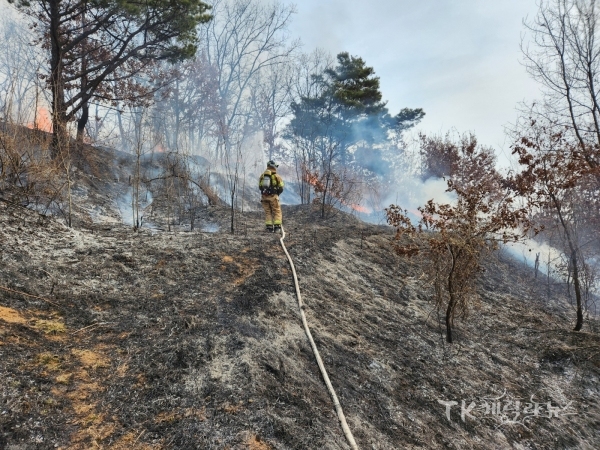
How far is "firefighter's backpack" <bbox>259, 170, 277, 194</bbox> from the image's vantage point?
789 centimetres

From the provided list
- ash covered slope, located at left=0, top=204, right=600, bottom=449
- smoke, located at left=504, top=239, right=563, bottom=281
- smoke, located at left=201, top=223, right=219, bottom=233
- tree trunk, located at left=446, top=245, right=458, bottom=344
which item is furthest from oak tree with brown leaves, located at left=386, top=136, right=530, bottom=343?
smoke, located at left=201, top=223, right=219, bottom=233

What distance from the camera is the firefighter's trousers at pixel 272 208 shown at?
8023 mm

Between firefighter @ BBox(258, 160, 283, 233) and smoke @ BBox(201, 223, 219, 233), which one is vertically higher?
firefighter @ BBox(258, 160, 283, 233)

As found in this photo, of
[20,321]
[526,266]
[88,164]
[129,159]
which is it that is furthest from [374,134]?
[20,321]

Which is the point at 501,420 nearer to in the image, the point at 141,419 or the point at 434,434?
the point at 434,434

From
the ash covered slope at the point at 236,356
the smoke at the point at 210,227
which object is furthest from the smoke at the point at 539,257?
the smoke at the point at 210,227

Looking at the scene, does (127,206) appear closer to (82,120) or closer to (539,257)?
(82,120)

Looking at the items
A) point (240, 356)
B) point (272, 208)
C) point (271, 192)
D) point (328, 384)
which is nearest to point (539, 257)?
point (272, 208)

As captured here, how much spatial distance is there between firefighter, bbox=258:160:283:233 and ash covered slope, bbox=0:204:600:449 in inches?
59.9

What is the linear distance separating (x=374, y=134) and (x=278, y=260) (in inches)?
866

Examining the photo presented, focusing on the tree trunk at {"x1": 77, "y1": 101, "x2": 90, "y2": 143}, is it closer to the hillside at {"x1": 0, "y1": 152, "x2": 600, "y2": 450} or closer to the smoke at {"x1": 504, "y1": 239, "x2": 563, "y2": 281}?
the hillside at {"x1": 0, "y1": 152, "x2": 600, "y2": 450}

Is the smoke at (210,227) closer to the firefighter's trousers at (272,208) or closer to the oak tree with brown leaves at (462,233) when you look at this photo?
the firefighter's trousers at (272,208)

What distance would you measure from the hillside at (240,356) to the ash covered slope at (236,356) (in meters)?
0.02

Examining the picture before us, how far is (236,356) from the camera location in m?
3.28
